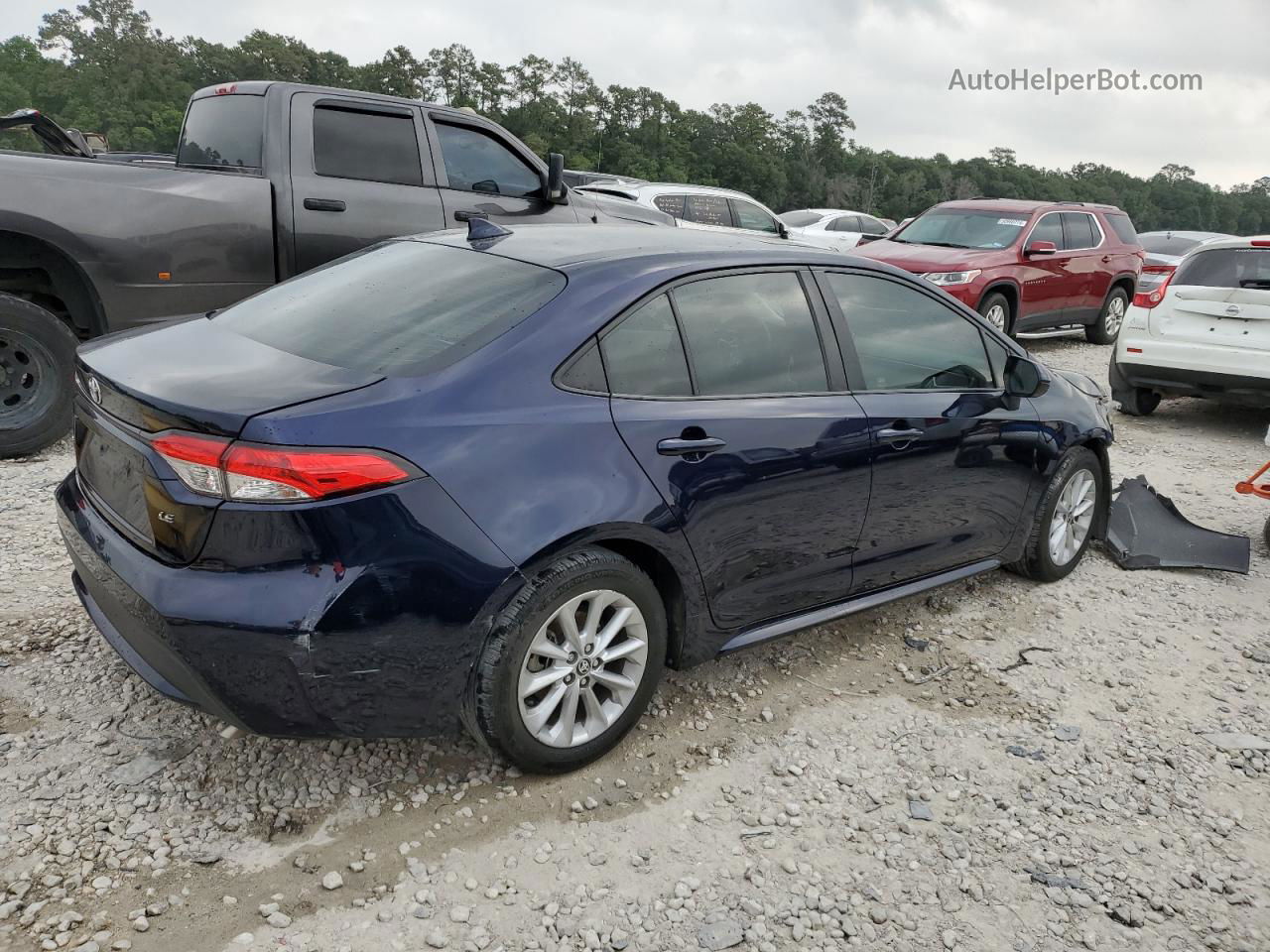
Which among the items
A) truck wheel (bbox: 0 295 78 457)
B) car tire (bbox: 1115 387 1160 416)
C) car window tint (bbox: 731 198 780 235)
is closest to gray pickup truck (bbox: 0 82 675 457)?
truck wheel (bbox: 0 295 78 457)

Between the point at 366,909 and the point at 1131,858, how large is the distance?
6.87 feet

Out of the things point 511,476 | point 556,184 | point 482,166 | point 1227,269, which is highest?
point 482,166

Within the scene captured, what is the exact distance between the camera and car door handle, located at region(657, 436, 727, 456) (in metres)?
2.92

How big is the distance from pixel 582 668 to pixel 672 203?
37.5 feet

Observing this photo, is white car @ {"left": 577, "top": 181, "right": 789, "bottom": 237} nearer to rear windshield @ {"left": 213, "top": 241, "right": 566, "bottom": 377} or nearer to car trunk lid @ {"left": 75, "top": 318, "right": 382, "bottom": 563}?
rear windshield @ {"left": 213, "top": 241, "right": 566, "bottom": 377}

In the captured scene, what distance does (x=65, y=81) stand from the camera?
2067 inches

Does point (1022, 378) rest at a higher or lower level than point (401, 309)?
lower

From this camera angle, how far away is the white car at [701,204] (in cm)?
1322

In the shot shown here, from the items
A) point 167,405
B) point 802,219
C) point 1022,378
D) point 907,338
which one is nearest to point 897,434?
point 907,338

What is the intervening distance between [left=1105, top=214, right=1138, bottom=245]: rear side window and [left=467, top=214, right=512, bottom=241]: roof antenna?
11.6m

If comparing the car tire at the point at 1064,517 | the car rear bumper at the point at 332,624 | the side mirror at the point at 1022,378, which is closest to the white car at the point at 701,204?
the car tire at the point at 1064,517

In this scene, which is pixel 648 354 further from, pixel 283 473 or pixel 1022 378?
pixel 1022 378

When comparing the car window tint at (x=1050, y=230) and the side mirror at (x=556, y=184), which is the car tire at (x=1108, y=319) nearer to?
the car window tint at (x=1050, y=230)

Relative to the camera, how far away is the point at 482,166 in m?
6.79
